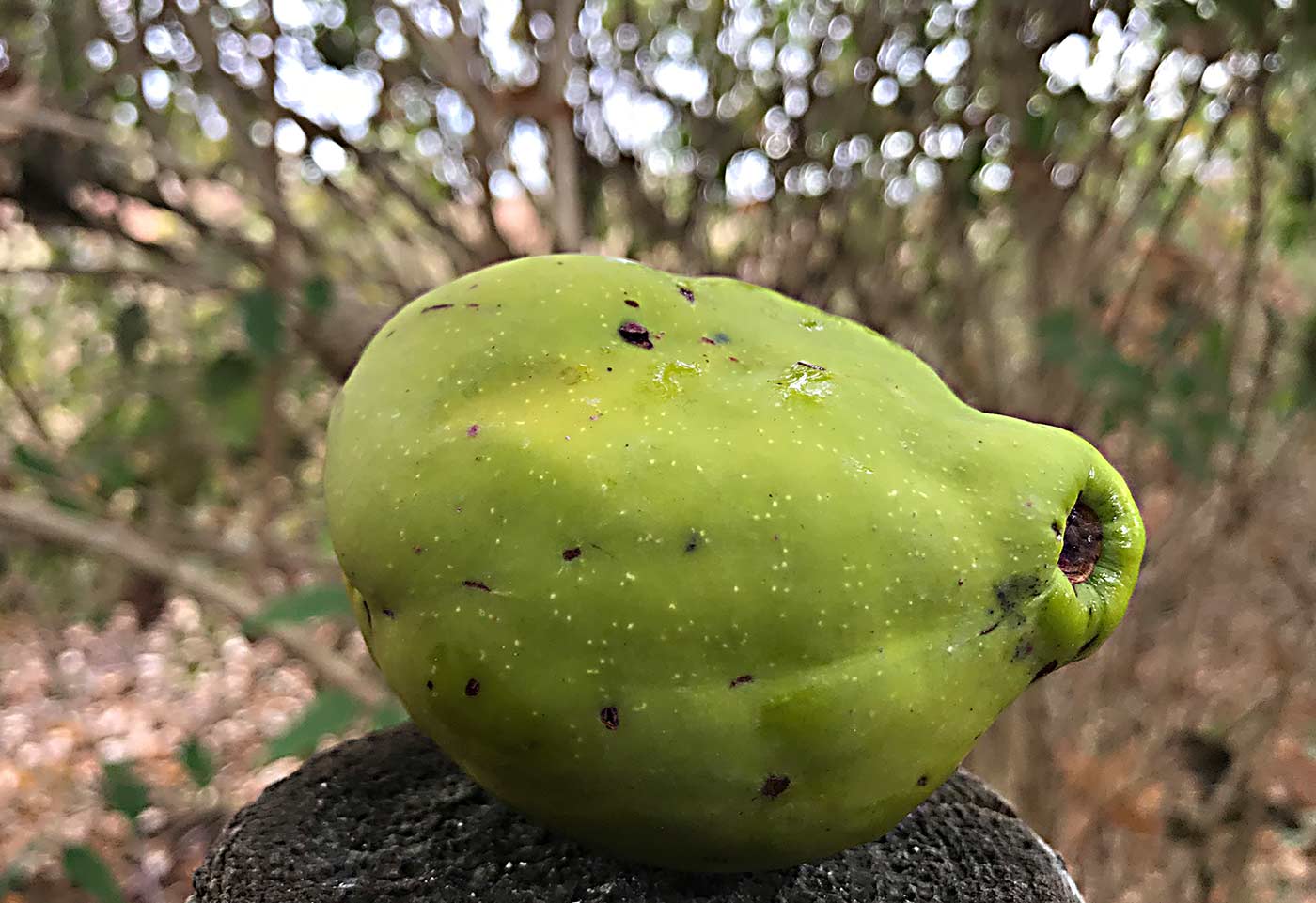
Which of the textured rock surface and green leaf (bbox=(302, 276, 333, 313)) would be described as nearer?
the textured rock surface

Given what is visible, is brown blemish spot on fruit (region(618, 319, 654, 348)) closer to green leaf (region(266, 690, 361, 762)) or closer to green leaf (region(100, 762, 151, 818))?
green leaf (region(266, 690, 361, 762))

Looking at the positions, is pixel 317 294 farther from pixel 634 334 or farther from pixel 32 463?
pixel 634 334

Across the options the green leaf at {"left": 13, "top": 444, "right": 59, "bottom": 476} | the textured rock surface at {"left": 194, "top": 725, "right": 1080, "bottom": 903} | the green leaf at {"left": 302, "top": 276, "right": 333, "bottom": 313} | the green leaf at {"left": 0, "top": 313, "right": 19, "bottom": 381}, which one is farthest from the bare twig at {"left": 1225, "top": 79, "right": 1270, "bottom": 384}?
the green leaf at {"left": 0, "top": 313, "right": 19, "bottom": 381}

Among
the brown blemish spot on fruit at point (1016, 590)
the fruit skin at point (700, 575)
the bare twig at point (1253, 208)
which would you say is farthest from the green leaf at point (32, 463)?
the bare twig at point (1253, 208)

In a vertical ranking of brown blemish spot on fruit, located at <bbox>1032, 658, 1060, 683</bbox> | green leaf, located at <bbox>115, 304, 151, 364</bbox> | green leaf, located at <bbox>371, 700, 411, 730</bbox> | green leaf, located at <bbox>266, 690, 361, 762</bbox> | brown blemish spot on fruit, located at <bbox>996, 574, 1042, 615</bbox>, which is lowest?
green leaf, located at <bbox>371, 700, 411, 730</bbox>

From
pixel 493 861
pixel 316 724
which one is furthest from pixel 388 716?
pixel 493 861

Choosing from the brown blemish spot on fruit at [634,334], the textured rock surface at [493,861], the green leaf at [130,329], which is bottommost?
the textured rock surface at [493,861]

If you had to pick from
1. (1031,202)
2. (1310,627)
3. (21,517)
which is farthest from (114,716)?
(1310,627)

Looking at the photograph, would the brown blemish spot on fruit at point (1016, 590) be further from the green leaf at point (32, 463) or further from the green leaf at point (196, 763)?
the green leaf at point (32, 463)
